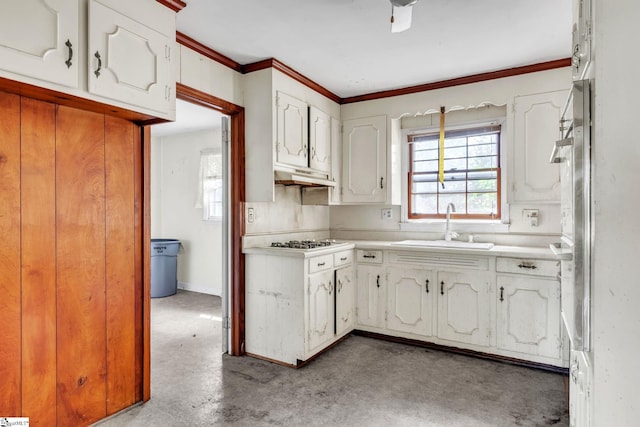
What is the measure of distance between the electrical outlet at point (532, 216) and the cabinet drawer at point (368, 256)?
1.34 metres

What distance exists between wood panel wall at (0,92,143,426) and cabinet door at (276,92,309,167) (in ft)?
3.64

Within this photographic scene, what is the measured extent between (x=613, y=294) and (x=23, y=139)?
7.94ft

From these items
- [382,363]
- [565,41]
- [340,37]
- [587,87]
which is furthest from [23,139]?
[565,41]

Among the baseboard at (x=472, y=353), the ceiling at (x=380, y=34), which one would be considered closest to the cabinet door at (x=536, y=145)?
the ceiling at (x=380, y=34)

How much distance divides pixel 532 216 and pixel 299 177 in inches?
82.4

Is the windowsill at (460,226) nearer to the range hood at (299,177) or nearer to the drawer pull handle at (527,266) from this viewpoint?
the drawer pull handle at (527,266)

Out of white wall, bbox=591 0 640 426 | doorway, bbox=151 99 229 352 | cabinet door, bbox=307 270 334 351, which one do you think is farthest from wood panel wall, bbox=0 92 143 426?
doorway, bbox=151 99 229 352

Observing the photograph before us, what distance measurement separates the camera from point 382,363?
2875 millimetres

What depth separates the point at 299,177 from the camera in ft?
10.1

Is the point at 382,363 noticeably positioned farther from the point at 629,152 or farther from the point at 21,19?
the point at 21,19

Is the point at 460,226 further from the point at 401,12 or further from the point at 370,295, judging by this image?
the point at 401,12

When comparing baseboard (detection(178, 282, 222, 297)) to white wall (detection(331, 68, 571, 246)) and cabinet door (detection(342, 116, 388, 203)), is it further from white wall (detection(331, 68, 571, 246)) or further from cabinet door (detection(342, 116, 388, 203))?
Answer: cabinet door (detection(342, 116, 388, 203))

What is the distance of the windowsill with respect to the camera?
11.1ft

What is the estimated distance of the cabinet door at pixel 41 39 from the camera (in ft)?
4.52
